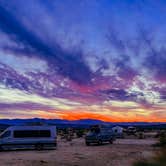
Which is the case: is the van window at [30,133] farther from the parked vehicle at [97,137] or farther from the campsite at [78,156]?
the parked vehicle at [97,137]

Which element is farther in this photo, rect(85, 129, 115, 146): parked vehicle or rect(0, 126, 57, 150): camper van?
rect(85, 129, 115, 146): parked vehicle

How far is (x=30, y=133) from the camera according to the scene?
4128 cm

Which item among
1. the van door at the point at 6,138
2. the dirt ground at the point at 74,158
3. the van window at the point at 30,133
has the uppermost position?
the van window at the point at 30,133

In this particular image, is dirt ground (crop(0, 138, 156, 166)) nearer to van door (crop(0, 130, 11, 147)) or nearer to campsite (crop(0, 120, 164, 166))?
campsite (crop(0, 120, 164, 166))

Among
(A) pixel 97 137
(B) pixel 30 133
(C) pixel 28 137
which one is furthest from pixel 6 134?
(A) pixel 97 137

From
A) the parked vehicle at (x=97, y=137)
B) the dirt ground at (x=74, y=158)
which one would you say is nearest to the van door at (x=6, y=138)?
the dirt ground at (x=74, y=158)

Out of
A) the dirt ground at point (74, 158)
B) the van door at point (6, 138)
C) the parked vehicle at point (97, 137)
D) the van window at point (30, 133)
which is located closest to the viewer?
the dirt ground at point (74, 158)

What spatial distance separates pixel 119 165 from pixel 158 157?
947 cm

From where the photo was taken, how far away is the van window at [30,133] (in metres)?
40.8

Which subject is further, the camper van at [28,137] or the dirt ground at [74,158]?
the camper van at [28,137]

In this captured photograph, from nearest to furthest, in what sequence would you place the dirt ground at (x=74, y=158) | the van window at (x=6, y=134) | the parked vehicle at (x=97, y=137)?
the dirt ground at (x=74, y=158), the van window at (x=6, y=134), the parked vehicle at (x=97, y=137)

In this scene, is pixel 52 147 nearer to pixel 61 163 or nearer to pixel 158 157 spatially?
pixel 61 163

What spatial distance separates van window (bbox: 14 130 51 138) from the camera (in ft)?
134

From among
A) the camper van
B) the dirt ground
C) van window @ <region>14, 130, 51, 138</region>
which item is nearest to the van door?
the camper van
